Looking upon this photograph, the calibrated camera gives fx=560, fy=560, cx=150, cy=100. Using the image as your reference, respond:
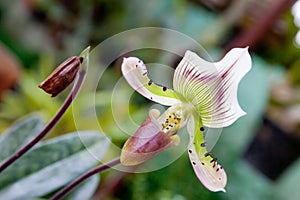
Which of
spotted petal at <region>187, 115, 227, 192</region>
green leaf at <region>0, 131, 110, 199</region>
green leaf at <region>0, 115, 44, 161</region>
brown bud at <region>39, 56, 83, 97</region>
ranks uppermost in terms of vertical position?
brown bud at <region>39, 56, 83, 97</region>

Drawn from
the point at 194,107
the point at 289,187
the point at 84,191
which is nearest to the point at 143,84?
the point at 194,107

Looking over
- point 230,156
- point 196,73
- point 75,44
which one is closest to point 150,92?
point 196,73

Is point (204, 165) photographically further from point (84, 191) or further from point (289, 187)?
point (289, 187)

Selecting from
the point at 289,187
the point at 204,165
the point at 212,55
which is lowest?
the point at 289,187

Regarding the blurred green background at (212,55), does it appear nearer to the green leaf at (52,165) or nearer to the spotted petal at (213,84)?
the green leaf at (52,165)

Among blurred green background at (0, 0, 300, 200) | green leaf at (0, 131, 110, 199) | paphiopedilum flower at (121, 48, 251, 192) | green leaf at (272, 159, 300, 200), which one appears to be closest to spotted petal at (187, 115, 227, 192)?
paphiopedilum flower at (121, 48, 251, 192)

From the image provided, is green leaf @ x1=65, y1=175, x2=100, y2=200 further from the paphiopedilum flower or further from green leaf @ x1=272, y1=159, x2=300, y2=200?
green leaf @ x1=272, y1=159, x2=300, y2=200

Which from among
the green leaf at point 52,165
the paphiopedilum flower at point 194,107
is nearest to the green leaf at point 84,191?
the green leaf at point 52,165

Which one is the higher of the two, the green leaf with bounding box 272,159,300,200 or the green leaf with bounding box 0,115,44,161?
the green leaf with bounding box 0,115,44,161
